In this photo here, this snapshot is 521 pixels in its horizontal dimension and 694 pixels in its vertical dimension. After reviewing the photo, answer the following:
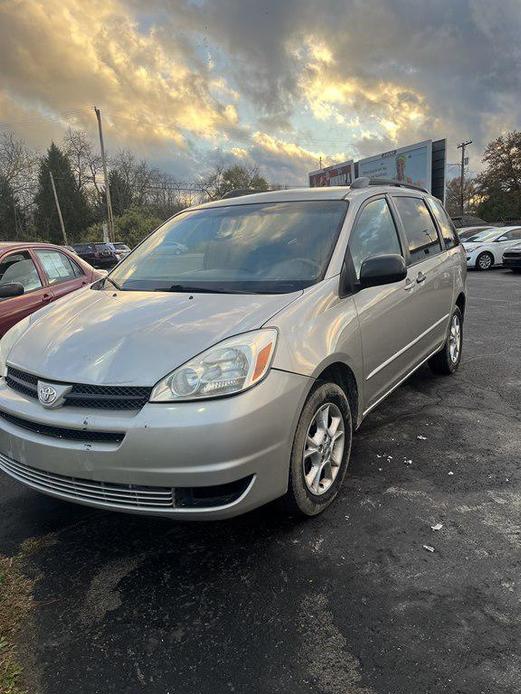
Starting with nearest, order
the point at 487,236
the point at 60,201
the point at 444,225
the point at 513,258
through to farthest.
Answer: the point at 444,225 < the point at 513,258 < the point at 487,236 < the point at 60,201

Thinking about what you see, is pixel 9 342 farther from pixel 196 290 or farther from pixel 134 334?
pixel 196 290

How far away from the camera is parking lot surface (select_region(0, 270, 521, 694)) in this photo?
1878 mm

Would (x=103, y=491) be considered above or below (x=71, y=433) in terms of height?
below

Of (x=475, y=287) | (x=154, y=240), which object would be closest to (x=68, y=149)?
(x=475, y=287)

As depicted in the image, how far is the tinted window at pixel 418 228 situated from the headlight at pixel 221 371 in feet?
7.40


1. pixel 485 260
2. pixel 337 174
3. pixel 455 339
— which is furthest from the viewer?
pixel 337 174

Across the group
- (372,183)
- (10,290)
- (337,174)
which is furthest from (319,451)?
(337,174)

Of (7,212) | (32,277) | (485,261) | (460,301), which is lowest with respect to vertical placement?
(485,261)

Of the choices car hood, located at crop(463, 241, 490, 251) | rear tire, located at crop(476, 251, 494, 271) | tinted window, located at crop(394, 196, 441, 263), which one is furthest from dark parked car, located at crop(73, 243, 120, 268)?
tinted window, located at crop(394, 196, 441, 263)

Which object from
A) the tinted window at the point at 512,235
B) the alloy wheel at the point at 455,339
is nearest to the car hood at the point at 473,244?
the tinted window at the point at 512,235

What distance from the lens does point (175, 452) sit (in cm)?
A: 216

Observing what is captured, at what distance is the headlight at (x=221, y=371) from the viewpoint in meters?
2.24

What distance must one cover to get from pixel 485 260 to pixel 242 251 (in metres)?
17.6

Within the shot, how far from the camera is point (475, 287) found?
13.6m
